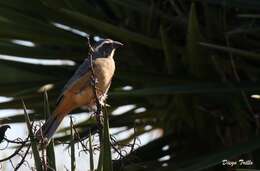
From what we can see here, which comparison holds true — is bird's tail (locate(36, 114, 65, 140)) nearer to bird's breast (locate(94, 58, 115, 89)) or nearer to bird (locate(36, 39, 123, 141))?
bird (locate(36, 39, 123, 141))

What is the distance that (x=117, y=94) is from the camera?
4.00m

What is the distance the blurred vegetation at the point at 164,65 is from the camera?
4.19m

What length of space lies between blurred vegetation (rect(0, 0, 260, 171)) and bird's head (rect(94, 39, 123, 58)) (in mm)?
56

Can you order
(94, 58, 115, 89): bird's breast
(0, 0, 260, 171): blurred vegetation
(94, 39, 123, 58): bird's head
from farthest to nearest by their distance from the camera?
(94, 39, 123, 58): bird's head, (0, 0, 260, 171): blurred vegetation, (94, 58, 115, 89): bird's breast

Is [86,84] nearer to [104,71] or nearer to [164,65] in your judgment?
[104,71]

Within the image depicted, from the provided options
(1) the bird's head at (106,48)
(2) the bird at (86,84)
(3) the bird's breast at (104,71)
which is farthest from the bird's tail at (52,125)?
(1) the bird's head at (106,48)

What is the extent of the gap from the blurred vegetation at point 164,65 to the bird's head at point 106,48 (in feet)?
0.18

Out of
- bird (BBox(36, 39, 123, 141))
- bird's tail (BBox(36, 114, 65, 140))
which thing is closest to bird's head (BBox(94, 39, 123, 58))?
bird (BBox(36, 39, 123, 141))

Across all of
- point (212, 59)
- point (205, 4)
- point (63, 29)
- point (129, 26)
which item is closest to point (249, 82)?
point (212, 59)

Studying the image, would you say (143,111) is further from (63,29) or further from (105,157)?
(105,157)

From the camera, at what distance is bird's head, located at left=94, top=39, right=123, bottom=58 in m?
4.34

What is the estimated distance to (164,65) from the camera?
4.74m

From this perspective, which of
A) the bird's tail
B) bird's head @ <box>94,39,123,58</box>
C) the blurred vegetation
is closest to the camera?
the bird's tail

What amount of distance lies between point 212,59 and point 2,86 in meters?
1.34
